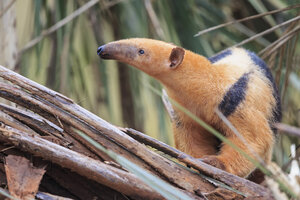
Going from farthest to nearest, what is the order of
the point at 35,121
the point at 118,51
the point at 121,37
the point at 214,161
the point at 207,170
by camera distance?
the point at 121,37 → the point at 118,51 → the point at 214,161 → the point at 207,170 → the point at 35,121

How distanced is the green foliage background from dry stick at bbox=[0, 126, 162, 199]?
203cm

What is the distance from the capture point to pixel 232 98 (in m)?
2.48

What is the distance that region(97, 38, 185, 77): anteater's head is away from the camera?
2504 mm

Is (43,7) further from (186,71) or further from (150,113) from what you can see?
(186,71)

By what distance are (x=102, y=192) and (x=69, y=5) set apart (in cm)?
259

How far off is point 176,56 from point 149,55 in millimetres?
143

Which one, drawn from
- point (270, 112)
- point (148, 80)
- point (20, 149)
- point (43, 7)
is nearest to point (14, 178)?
point (20, 149)

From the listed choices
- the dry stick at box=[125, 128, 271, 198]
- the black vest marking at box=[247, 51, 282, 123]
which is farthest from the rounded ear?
the dry stick at box=[125, 128, 271, 198]

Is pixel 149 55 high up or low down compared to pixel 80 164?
up

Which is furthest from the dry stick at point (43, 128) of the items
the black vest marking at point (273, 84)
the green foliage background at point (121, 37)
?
the green foliage background at point (121, 37)

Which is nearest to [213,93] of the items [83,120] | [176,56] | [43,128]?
[176,56]

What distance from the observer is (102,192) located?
1.75 m

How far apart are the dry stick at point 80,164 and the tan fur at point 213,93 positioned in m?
0.79

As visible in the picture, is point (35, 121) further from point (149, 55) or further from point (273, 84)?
point (273, 84)
